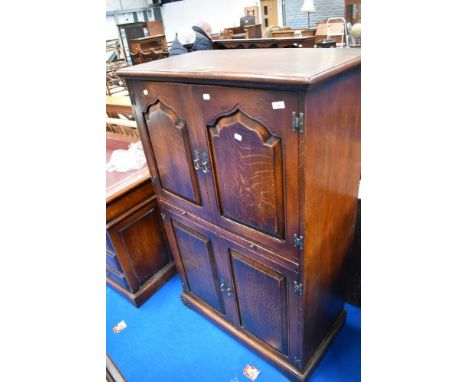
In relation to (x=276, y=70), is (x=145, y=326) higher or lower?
lower

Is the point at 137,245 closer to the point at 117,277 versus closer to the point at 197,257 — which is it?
the point at 117,277

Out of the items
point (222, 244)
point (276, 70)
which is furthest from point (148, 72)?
point (222, 244)

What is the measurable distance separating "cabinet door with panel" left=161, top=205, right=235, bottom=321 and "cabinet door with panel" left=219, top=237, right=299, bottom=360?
0.08 m

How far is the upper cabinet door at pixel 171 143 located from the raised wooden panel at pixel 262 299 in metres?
0.29

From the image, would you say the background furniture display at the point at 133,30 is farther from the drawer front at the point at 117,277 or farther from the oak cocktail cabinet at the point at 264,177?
the oak cocktail cabinet at the point at 264,177

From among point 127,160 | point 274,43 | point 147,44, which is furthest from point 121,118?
point 147,44

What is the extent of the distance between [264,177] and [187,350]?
122cm

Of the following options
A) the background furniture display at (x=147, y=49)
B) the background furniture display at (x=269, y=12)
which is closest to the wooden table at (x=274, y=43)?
the background furniture display at (x=147, y=49)

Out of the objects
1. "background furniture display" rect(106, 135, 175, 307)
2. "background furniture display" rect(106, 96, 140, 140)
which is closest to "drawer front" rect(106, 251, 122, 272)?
"background furniture display" rect(106, 135, 175, 307)
